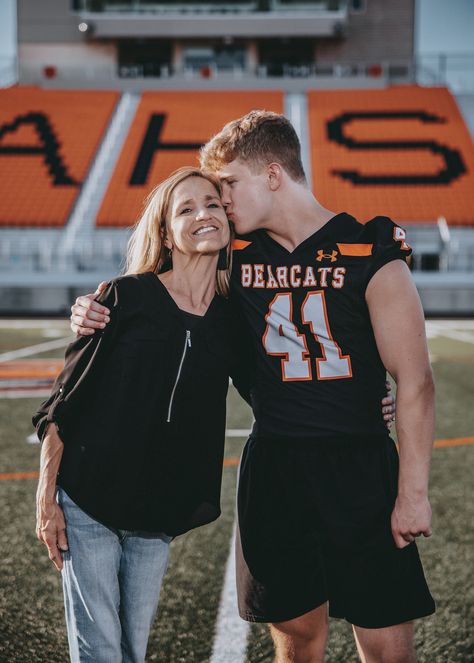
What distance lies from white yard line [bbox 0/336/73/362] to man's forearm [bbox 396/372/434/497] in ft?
28.9

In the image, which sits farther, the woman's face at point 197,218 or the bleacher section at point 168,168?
the bleacher section at point 168,168

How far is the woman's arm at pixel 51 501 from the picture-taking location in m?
1.78

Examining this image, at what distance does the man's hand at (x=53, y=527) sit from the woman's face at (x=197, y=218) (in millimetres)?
785

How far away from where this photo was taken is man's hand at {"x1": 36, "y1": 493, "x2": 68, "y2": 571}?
179 cm

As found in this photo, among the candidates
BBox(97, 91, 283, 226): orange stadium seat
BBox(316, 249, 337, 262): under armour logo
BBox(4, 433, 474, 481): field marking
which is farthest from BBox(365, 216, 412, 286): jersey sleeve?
BBox(97, 91, 283, 226): orange stadium seat

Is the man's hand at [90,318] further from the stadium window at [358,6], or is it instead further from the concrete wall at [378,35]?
the stadium window at [358,6]

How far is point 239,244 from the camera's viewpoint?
204 cm

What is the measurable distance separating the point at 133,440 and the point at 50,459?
0.74 feet

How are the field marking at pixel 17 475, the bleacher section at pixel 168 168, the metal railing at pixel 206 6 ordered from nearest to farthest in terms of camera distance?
the field marking at pixel 17 475
the bleacher section at pixel 168 168
the metal railing at pixel 206 6

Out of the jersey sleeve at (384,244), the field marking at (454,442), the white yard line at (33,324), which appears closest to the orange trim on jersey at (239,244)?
the jersey sleeve at (384,244)

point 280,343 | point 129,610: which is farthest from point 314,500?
point 129,610

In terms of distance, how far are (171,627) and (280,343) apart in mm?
1480

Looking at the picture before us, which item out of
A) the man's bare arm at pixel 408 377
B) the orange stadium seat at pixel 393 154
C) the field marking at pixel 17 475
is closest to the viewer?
the man's bare arm at pixel 408 377

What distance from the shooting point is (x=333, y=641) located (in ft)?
8.80
